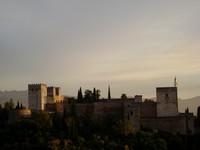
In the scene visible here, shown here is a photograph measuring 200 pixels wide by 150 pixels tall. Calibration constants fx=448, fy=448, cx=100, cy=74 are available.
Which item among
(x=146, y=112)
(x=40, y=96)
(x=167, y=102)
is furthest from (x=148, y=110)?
(x=40, y=96)

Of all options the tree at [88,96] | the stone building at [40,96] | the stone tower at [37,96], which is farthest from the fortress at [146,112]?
the tree at [88,96]

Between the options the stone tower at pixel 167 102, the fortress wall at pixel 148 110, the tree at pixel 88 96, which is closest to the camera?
the stone tower at pixel 167 102

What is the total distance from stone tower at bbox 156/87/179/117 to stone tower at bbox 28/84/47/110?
54.5ft

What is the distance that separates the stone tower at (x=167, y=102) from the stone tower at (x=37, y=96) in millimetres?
16599

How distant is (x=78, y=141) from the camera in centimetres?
4759

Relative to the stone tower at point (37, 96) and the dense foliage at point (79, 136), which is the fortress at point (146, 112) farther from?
the stone tower at point (37, 96)

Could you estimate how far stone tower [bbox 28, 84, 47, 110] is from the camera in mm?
61781

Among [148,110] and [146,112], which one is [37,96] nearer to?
[146,112]

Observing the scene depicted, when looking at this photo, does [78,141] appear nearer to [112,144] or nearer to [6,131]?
[112,144]

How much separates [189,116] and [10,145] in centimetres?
2094

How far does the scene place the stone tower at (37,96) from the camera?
203 feet

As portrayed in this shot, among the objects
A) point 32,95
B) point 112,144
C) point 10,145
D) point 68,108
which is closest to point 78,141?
point 112,144

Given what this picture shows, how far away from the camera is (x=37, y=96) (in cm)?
6234

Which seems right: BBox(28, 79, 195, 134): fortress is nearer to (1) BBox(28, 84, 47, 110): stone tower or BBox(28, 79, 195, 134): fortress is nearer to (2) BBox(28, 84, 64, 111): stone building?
(1) BBox(28, 84, 47, 110): stone tower
